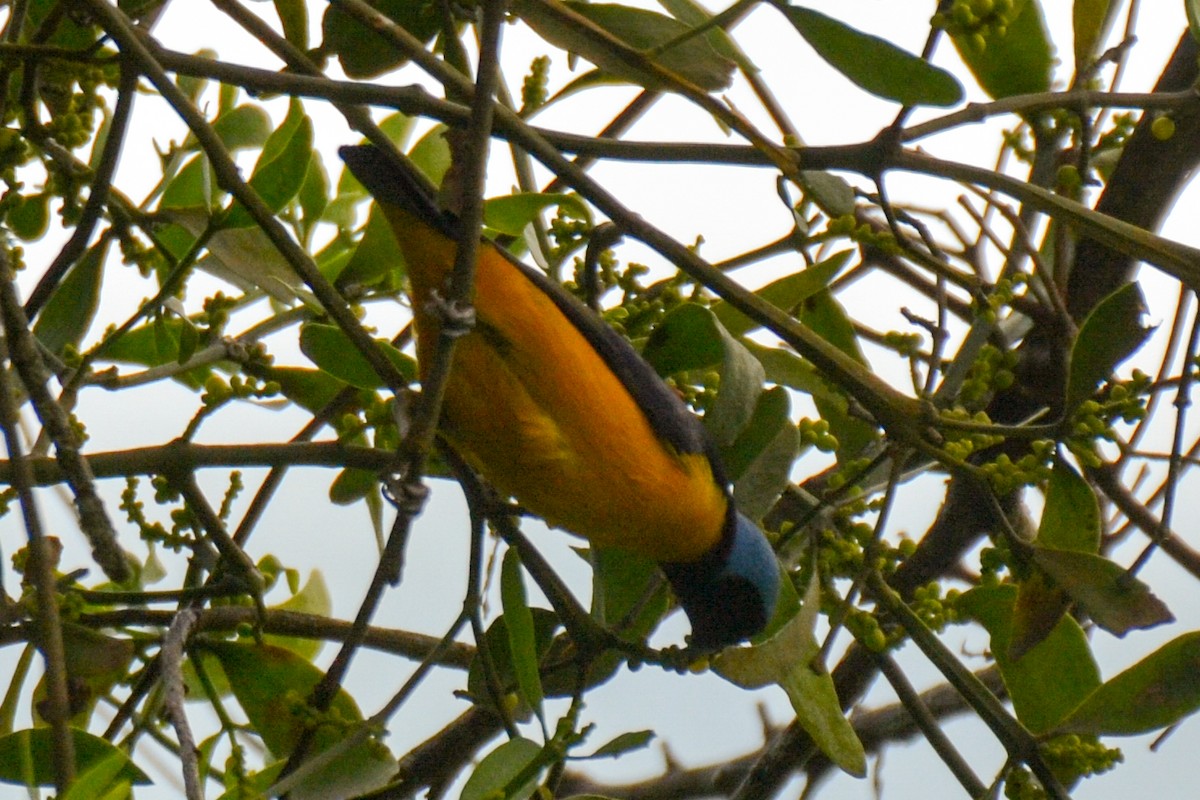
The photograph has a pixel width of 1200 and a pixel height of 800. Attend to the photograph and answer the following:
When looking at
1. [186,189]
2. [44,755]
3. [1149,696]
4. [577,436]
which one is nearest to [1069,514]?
[1149,696]

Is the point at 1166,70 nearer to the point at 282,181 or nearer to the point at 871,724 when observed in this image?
the point at 871,724

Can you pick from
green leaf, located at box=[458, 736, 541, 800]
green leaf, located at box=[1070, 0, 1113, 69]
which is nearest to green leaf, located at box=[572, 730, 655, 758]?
green leaf, located at box=[458, 736, 541, 800]

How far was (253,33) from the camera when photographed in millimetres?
1986

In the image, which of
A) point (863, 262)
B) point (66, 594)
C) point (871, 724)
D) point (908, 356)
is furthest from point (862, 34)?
point (871, 724)

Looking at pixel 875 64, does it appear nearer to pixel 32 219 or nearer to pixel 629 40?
pixel 629 40

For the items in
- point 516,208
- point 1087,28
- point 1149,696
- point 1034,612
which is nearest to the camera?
point 1149,696

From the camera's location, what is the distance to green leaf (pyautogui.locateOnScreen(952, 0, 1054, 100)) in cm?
181

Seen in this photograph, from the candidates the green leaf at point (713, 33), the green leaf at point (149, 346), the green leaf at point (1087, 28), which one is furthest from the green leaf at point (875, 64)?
the green leaf at point (149, 346)

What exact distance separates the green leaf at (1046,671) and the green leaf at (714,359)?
1.51 ft

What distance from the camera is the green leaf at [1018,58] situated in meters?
1.81

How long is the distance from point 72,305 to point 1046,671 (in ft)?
5.44

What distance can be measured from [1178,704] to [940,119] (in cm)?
79

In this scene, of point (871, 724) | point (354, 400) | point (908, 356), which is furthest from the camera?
point (871, 724)

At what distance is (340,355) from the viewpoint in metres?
2.14
